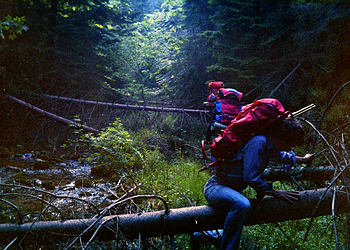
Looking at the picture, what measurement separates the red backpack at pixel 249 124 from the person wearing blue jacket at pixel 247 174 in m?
0.08

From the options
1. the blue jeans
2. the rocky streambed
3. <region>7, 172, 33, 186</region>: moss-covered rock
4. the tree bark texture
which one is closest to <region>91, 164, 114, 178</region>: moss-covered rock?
the rocky streambed

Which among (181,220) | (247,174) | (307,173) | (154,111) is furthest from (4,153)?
(307,173)

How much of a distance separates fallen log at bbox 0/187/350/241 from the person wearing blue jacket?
0.14 meters

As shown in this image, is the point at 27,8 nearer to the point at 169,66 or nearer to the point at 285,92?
the point at 169,66

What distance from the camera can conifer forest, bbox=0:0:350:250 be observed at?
11.2ft

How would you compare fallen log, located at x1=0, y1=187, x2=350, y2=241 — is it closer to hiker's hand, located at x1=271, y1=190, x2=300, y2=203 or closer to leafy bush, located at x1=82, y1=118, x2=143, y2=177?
hiker's hand, located at x1=271, y1=190, x2=300, y2=203

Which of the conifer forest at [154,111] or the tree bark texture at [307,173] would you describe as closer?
the conifer forest at [154,111]

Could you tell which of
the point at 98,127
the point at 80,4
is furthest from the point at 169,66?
the point at 80,4

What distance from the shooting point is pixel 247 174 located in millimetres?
2426

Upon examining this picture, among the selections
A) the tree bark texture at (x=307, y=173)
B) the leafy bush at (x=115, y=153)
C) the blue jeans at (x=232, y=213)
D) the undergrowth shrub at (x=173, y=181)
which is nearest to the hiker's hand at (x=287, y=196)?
the blue jeans at (x=232, y=213)

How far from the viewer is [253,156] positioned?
95.7 inches

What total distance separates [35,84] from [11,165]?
602 centimetres

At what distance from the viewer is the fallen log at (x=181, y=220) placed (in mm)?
2715

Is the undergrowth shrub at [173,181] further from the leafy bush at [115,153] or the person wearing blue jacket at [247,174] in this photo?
the person wearing blue jacket at [247,174]
